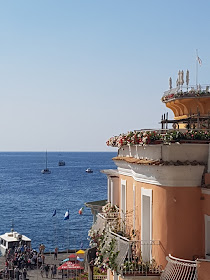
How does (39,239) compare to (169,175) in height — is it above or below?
below

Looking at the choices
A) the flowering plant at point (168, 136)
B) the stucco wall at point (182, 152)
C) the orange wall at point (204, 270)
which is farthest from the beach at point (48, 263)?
the orange wall at point (204, 270)

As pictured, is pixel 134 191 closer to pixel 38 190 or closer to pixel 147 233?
pixel 147 233

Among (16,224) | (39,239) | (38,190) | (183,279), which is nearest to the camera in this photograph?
(183,279)

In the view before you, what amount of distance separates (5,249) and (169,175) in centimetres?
3851

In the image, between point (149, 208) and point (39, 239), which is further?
point (39, 239)

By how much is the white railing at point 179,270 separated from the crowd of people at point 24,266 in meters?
22.7

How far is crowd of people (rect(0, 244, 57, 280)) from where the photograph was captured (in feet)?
116

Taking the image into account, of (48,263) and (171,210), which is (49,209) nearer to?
(48,263)

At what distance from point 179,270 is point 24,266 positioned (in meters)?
27.9

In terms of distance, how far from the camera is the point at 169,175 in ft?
44.4

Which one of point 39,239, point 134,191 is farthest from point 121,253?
point 39,239

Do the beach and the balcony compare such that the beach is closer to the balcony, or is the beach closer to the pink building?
the balcony

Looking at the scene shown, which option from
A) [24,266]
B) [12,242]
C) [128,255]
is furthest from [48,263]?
[128,255]

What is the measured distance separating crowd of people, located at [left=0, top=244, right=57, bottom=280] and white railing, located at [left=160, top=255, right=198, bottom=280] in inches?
893
